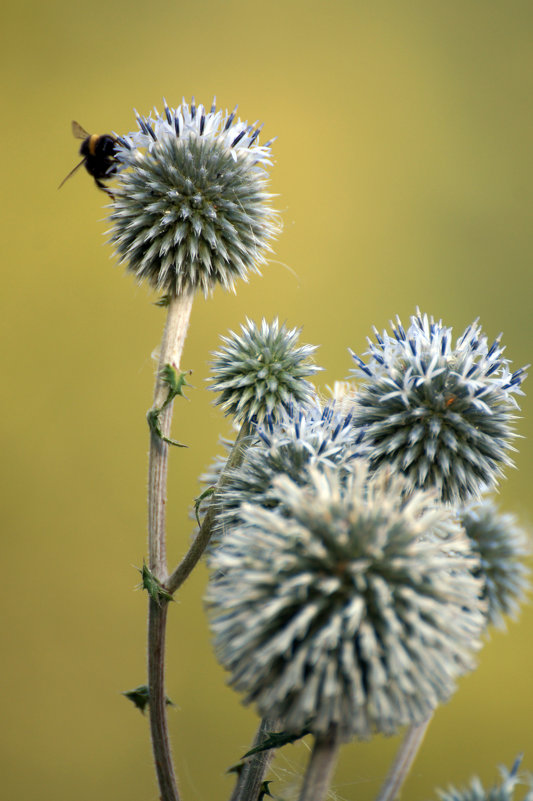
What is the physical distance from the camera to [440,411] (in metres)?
1.12

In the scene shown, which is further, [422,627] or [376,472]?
[376,472]

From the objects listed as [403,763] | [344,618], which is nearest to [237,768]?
[403,763]

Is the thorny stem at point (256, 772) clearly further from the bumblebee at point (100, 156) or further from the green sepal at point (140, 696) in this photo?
the bumblebee at point (100, 156)

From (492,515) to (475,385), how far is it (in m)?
0.34

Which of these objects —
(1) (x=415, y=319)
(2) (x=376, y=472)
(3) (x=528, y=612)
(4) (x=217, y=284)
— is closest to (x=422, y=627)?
(2) (x=376, y=472)

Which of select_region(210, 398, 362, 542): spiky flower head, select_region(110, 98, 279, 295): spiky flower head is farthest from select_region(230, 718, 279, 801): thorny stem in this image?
select_region(110, 98, 279, 295): spiky flower head

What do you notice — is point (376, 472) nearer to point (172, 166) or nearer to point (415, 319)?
point (415, 319)

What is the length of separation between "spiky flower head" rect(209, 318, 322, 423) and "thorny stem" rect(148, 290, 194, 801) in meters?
0.12

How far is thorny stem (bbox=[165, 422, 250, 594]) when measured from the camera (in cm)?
125

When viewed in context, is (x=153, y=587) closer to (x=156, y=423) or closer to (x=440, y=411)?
(x=156, y=423)

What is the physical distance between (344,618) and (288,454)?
39cm

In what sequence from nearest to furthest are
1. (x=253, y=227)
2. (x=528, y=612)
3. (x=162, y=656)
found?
(x=162, y=656), (x=253, y=227), (x=528, y=612)

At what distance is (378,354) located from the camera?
1.17 metres

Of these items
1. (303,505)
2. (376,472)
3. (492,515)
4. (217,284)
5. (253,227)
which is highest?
(253,227)
